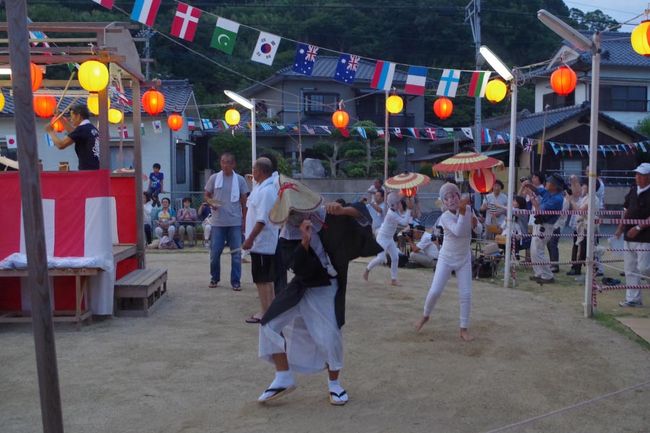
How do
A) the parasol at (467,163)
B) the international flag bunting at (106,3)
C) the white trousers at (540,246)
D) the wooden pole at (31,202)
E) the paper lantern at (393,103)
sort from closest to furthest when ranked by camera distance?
the wooden pole at (31,202), the international flag bunting at (106,3), the parasol at (467,163), the white trousers at (540,246), the paper lantern at (393,103)

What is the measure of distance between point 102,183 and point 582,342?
5406 mm

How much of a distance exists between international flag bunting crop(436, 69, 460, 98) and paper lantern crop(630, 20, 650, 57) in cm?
497

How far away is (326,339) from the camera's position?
15.1 feet

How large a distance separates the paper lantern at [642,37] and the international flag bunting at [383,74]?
17.7 ft

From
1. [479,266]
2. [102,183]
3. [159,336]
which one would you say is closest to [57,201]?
[102,183]

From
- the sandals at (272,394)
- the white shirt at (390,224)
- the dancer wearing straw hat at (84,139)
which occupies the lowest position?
the sandals at (272,394)

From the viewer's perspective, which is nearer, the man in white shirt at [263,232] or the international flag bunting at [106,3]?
the man in white shirt at [263,232]

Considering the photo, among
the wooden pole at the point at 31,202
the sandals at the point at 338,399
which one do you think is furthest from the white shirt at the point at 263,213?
the wooden pole at the point at 31,202

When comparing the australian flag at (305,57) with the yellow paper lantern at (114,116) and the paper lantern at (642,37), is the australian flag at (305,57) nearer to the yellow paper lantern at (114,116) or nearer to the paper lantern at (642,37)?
the yellow paper lantern at (114,116)

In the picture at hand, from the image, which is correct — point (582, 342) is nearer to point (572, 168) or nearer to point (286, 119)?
point (572, 168)

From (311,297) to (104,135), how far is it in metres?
Result: 4.31

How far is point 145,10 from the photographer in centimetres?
1005

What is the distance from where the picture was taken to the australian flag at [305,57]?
39.9 ft

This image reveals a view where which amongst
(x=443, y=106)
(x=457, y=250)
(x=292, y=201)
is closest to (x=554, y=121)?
(x=443, y=106)
